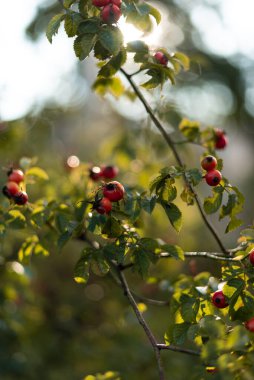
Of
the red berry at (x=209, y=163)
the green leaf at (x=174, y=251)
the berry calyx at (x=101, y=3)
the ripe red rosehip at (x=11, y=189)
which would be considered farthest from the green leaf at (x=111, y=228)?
the berry calyx at (x=101, y=3)

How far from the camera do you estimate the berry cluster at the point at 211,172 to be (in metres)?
2.11

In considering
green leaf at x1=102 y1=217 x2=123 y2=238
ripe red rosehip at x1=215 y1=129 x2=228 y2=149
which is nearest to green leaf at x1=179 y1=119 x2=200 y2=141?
ripe red rosehip at x1=215 y1=129 x2=228 y2=149

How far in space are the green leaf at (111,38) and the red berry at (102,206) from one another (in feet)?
1.84

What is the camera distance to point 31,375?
4137 millimetres

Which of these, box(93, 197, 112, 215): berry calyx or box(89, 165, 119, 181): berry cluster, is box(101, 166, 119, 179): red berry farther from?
box(93, 197, 112, 215): berry calyx

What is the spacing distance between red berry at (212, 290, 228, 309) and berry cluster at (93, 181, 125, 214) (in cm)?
52

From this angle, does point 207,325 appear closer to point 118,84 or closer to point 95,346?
point 118,84

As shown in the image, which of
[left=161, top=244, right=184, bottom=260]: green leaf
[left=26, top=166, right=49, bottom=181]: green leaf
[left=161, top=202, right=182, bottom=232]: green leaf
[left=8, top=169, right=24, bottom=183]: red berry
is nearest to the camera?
[left=161, top=202, right=182, bottom=232]: green leaf

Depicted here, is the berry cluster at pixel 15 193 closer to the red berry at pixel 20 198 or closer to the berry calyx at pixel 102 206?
the red berry at pixel 20 198

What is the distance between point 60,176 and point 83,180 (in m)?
0.77

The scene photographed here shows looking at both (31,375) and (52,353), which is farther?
(52,353)

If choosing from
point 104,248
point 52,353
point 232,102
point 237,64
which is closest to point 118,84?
point 104,248

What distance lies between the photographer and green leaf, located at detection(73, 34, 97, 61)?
6.72ft

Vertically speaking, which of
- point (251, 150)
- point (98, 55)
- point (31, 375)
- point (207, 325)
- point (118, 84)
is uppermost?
point (98, 55)
